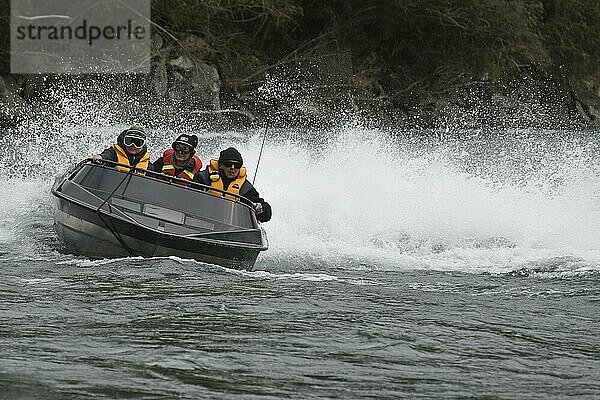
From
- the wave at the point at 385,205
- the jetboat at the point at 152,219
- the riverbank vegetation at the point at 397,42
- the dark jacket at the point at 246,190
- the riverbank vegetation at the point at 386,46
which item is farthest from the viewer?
the riverbank vegetation at the point at 397,42

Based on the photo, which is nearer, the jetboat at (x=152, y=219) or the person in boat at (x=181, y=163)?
the jetboat at (x=152, y=219)

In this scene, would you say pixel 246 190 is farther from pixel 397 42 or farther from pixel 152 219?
pixel 397 42

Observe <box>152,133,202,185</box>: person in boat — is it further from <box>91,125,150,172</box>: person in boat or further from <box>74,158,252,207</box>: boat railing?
<box>74,158,252,207</box>: boat railing

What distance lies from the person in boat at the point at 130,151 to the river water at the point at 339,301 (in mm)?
1132

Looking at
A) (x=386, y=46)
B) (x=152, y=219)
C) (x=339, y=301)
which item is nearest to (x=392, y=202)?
(x=152, y=219)

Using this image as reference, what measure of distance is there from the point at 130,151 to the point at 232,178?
1266 mm

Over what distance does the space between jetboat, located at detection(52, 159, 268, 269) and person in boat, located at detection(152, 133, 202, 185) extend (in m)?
0.60

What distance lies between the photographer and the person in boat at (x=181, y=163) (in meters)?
11.7

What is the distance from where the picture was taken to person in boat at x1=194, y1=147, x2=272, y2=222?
36.7ft

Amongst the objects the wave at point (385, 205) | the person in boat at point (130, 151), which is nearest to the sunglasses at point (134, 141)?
the person in boat at point (130, 151)

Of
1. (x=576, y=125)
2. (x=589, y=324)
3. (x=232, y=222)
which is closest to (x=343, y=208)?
(x=232, y=222)

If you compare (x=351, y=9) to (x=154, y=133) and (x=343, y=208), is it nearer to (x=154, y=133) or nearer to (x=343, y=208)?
(x=154, y=133)

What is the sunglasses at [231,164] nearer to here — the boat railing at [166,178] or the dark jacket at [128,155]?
the boat railing at [166,178]

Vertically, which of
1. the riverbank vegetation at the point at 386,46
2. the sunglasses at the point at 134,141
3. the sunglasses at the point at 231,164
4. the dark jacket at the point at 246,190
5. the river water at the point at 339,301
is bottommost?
the river water at the point at 339,301
